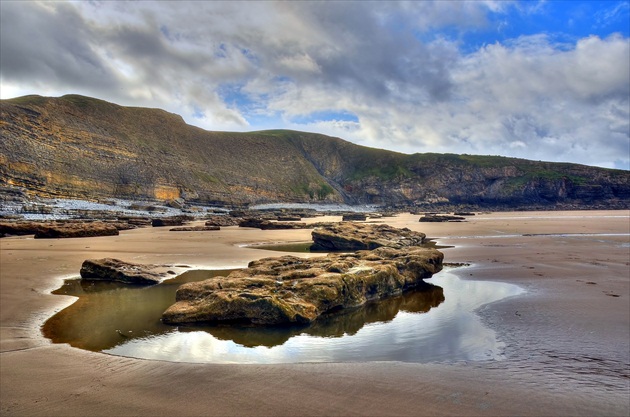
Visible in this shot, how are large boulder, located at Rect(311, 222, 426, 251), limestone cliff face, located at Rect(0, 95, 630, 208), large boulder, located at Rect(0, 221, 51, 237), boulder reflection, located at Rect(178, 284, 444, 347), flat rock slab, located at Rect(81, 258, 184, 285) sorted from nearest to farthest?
1. boulder reflection, located at Rect(178, 284, 444, 347)
2. flat rock slab, located at Rect(81, 258, 184, 285)
3. large boulder, located at Rect(311, 222, 426, 251)
4. large boulder, located at Rect(0, 221, 51, 237)
5. limestone cliff face, located at Rect(0, 95, 630, 208)

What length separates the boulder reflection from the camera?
267 inches

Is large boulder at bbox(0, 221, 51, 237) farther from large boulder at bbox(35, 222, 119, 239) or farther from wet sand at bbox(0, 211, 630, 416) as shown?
wet sand at bbox(0, 211, 630, 416)

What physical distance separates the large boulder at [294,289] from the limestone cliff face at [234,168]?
5991 cm

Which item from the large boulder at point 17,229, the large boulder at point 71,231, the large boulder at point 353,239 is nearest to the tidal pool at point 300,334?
the large boulder at point 353,239

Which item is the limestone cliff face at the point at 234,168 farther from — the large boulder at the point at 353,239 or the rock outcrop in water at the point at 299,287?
the rock outcrop in water at the point at 299,287

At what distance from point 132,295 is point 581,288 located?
41.1 feet

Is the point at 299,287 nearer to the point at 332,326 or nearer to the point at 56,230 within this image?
the point at 332,326

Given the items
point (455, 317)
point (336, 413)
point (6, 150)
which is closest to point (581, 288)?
point (455, 317)

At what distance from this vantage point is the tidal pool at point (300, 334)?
5.91 m

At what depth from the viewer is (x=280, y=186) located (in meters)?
117

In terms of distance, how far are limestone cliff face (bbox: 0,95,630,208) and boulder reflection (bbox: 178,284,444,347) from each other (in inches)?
2438

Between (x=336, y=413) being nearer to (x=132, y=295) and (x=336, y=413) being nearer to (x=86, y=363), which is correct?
(x=86, y=363)

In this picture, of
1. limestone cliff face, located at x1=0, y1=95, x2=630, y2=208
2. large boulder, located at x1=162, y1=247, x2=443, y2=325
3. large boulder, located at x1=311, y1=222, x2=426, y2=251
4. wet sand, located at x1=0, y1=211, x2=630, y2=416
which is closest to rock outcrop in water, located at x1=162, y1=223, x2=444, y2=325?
large boulder, located at x1=162, y1=247, x2=443, y2=325

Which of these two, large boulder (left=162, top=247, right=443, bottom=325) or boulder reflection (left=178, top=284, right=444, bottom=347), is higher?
large boulder (left=162, top=247, right=443, bottom=325)
